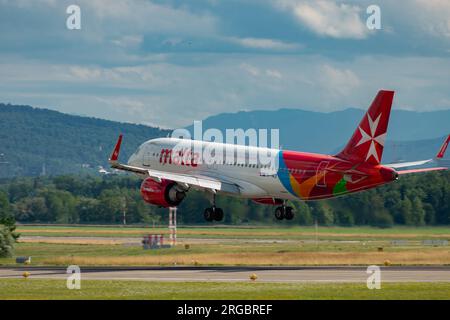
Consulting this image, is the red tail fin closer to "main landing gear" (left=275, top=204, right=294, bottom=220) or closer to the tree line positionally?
"main landing gear" (left=275, top=204, right=294, bottom=220)

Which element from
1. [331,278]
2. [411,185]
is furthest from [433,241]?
[331,278]

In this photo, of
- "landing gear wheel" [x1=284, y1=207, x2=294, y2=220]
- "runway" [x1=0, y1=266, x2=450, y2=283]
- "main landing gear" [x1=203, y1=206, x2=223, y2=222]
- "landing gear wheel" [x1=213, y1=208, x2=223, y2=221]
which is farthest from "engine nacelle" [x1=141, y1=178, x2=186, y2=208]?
"landing gear wheel" [x1=284, y1=207, x2=294, y2=220]

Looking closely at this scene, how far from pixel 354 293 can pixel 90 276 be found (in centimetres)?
2504

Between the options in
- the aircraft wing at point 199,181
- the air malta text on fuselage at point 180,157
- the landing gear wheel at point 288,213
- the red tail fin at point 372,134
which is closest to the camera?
the red tail fin at point 372,134

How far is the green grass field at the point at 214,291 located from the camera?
6706 centimetres

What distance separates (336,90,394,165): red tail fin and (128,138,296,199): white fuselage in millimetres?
6521

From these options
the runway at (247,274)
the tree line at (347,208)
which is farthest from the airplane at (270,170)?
the tree line at (347,208)

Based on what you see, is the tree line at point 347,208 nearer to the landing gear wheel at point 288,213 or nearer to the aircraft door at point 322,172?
the landing gear wheel at point 288,213

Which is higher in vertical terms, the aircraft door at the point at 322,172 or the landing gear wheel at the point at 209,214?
the aircraft door at the point at 322,172

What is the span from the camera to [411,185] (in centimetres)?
13350

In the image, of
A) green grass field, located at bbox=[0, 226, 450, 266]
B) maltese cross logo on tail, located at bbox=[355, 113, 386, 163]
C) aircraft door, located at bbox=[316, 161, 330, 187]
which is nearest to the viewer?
maltese cross logo on tail, located at bbox=[355, 113, 386, 163]

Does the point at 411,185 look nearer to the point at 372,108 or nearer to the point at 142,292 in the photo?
the point at 372,108

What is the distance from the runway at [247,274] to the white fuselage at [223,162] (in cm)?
679

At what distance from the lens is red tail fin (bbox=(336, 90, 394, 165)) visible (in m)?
89.4
